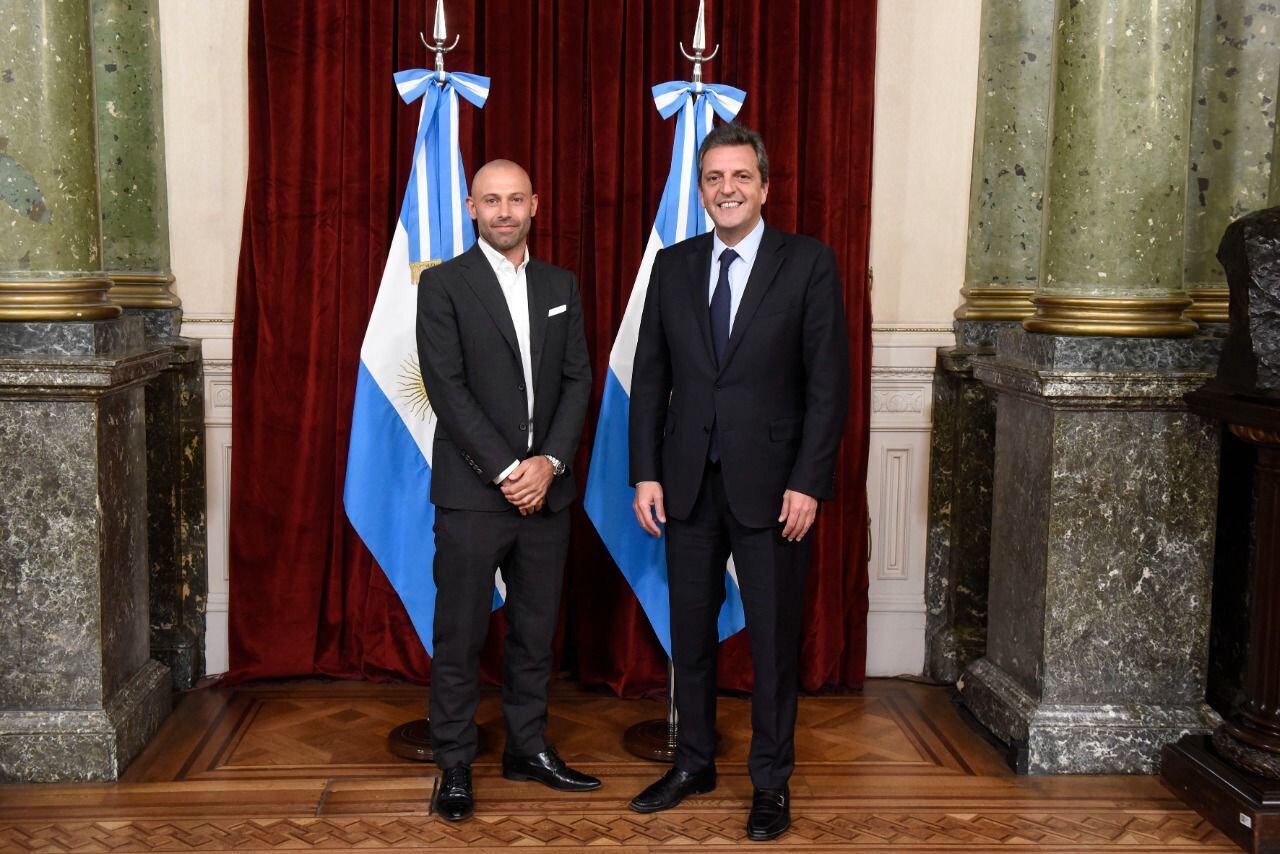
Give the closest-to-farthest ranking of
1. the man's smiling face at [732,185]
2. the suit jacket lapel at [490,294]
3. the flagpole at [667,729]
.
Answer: the man's smiling face at [732,185] < the suit jacket lapel at [490,294] < the flagpole at [667,729]

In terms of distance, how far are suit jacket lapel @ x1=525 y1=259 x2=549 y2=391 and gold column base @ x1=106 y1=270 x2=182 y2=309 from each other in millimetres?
1539

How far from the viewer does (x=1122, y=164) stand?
362 centimetres

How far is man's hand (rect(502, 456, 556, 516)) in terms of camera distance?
3.37m

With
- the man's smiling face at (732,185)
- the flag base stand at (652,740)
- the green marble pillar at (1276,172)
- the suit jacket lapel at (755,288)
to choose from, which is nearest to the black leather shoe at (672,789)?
the flag base stand at (652,740)

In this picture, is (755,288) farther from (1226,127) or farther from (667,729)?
(1226,127)

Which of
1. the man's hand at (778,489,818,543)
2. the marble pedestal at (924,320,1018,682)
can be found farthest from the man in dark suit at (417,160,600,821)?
the marble pedestal at (924,320,1018,682)

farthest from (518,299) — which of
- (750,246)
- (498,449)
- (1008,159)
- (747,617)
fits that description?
(1008,159)

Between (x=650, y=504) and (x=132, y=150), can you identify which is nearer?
(x=650, y=504)

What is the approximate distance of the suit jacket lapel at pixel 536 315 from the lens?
349 cm

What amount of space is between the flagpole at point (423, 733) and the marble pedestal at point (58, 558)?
0.79 metres

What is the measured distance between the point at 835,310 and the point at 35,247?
2.20 m

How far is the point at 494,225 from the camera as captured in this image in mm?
3383

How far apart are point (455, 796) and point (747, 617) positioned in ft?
3.00

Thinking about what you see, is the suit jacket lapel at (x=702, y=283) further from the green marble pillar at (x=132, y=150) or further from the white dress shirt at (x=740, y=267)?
the green marble pillar at (x=132, y=150)
